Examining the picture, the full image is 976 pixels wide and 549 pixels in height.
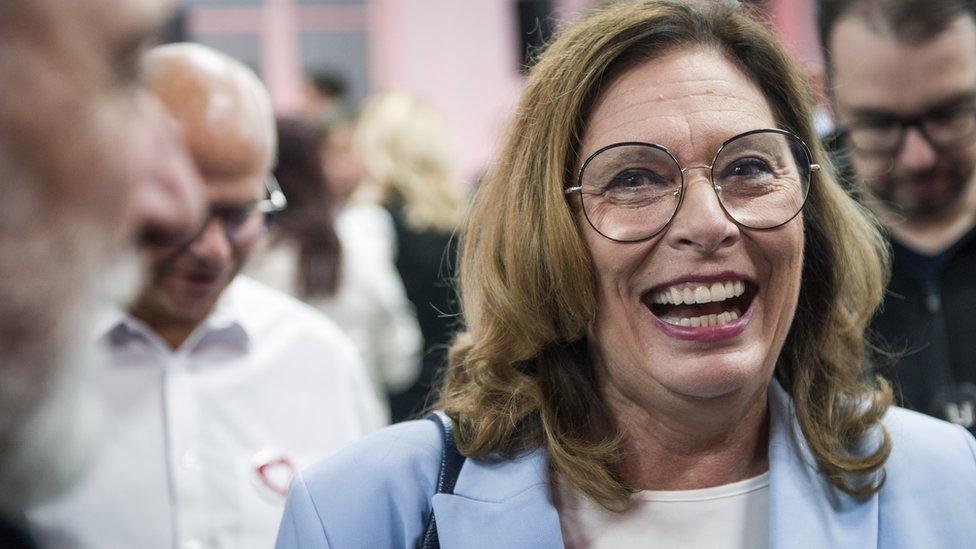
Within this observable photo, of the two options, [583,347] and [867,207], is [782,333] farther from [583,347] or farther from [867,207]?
[867,207]

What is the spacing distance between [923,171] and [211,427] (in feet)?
5.58

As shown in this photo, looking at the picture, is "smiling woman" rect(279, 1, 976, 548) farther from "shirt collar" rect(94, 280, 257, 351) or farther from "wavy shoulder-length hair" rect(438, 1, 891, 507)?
"shirt collar" rect(94, 280, 257, 351)

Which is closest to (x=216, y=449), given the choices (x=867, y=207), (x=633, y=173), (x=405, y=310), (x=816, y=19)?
(x=633, y=173)

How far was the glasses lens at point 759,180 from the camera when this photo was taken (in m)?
1.86

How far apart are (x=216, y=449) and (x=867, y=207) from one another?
149 cm

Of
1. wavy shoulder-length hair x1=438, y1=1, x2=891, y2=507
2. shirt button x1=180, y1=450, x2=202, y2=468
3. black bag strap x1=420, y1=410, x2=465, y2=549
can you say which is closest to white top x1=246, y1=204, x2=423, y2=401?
shirt button x1=180, y1=450, x2=202, y2=468

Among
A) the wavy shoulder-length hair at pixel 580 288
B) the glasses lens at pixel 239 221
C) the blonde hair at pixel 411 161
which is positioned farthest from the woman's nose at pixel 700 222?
the blonde hair at pixel 411 161

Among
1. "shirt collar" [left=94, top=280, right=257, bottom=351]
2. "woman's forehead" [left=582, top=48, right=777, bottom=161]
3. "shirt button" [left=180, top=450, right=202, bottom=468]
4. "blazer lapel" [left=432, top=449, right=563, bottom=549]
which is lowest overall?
"shirt button" [left=180, top=450, right=202, bottom=468]

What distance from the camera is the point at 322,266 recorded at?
12.9ft

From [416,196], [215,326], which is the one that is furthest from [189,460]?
[416,196]

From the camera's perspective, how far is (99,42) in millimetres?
799

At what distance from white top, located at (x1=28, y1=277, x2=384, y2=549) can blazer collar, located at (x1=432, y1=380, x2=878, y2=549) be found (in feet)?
2.29

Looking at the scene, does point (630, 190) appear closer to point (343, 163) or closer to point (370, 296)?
point (370, 296)

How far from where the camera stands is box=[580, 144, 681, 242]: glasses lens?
1.85m
